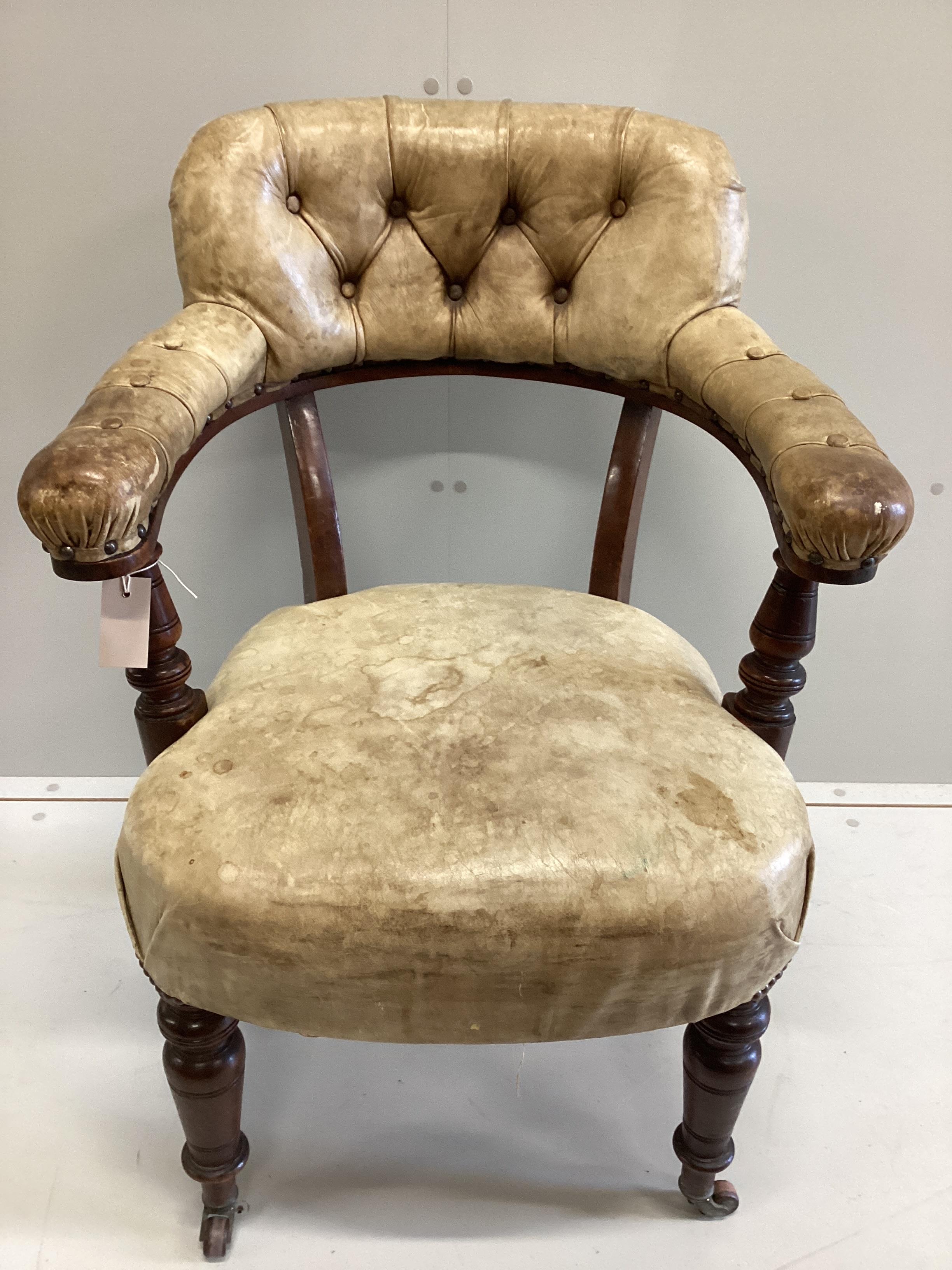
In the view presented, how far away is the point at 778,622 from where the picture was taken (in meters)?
0.80

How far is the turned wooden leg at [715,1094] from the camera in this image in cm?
86

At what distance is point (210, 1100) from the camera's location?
2.86 feet

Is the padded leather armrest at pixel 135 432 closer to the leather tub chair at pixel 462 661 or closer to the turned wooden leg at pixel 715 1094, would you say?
the leather tub chair at pixel 462 661

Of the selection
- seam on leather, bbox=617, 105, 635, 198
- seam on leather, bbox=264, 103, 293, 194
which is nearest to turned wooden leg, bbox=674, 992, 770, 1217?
seam on leather, bbox=617, 105, 635, 198

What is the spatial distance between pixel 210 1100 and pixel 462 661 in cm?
45

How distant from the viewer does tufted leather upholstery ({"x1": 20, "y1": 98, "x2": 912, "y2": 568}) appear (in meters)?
0.98

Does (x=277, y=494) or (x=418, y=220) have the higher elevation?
(x=418, y=220)

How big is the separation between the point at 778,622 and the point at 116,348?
38.9 inches

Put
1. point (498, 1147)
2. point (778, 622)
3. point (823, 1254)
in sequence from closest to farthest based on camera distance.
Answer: point (778, 622)
point (823, 1254)
point (498, 1147)

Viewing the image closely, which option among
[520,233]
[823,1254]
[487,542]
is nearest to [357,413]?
[487,542]

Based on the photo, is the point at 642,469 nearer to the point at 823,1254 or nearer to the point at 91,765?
the point at 823,1254

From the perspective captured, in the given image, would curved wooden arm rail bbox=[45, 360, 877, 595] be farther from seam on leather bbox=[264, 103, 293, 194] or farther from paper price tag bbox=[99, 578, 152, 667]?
seam on leather bbox=[264, 103, 293, 194]

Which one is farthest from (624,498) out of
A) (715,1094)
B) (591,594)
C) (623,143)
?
(715,1094)

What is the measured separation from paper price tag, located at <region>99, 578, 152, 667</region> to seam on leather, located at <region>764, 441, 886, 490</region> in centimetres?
49
